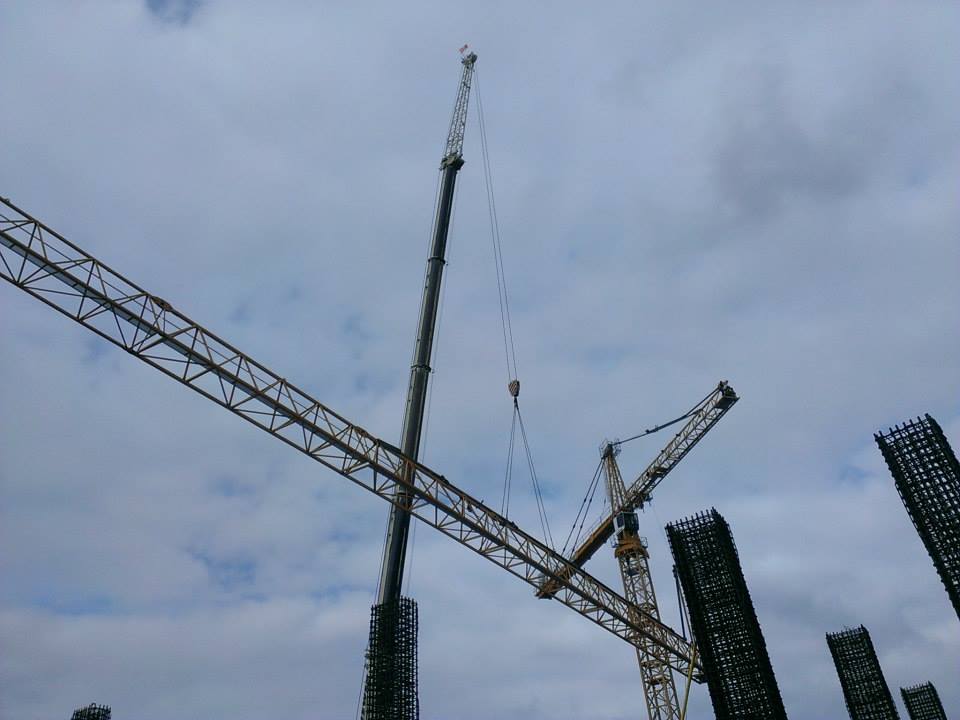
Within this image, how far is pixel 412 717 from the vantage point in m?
39.6

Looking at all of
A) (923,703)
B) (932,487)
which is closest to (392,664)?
(932,487)

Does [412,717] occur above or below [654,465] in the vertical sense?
below

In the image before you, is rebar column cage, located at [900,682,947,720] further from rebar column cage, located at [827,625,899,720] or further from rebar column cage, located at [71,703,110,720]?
rebar column cage, located at [71,703,110,720]

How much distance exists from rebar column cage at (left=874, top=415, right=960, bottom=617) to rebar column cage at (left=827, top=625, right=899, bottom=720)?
20475mm

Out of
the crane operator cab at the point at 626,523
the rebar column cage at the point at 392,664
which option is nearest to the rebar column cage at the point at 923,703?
the crane operator cab at the point at 626,523

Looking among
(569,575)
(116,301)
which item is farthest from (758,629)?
(116,301)

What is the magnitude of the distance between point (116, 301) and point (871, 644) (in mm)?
60129

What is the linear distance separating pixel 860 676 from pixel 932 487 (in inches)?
908

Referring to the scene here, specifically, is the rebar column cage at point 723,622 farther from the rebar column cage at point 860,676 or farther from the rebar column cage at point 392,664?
the rebar column cage at point 860,676

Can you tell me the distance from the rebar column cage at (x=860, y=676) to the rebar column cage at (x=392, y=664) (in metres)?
38.3

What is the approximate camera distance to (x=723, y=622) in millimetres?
43312

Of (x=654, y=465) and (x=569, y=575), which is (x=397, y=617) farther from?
(x=654, y=465)

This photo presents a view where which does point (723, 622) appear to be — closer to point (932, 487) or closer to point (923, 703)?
point (932, 487)

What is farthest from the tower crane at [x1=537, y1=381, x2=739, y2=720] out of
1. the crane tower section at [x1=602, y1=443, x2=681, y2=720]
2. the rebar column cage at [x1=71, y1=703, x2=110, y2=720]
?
the rebar column cage at [x1=71, y1=703, x2=110, y2=720]
